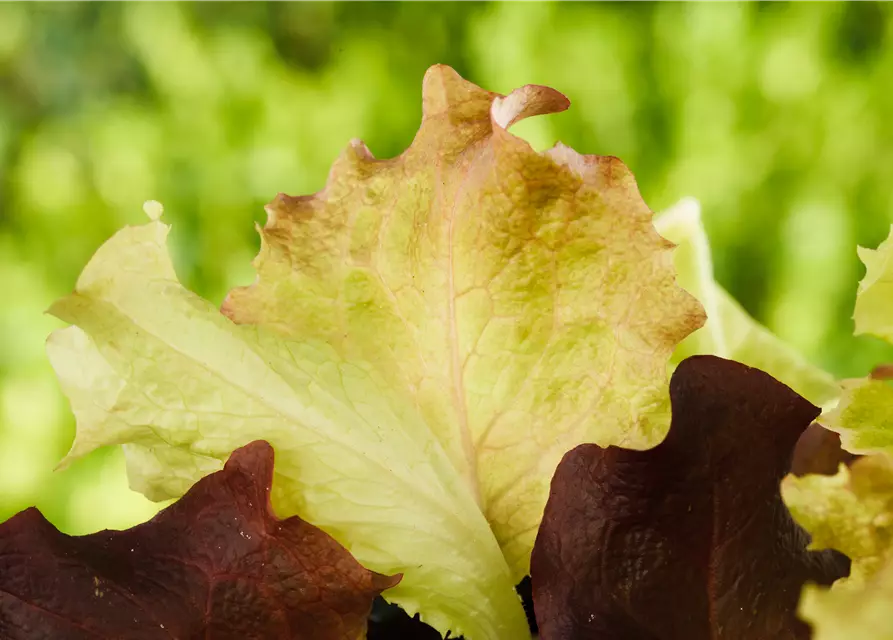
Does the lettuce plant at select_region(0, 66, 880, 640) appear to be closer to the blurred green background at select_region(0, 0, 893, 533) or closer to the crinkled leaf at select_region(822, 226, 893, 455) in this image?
the crinkled leaf at select_region(822, 226, 893, 455)

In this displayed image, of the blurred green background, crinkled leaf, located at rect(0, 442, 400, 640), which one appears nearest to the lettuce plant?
crinkled leaf, located at rect(0, 442, 400, 640)

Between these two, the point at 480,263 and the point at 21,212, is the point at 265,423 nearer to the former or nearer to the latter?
the point at 480,263

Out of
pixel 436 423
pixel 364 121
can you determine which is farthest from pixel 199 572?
pixel 364 121

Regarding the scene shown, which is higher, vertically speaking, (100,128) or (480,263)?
(100,128)

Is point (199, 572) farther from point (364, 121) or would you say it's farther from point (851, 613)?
point (364, 121)

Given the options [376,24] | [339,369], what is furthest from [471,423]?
[376,24]
